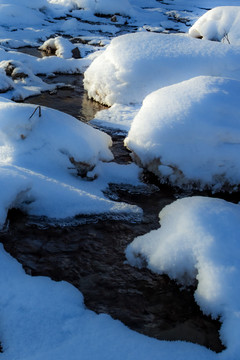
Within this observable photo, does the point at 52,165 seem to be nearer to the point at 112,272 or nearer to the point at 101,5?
the point at 112,272

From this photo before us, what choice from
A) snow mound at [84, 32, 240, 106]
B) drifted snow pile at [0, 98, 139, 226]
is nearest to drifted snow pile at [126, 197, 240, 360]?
drifted snow pile at [0, 98, 139, 226]

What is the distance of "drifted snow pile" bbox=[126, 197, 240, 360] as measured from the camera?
304cm

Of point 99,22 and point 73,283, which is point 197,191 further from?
point 99,22

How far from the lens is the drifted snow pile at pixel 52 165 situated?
4246 millimetres

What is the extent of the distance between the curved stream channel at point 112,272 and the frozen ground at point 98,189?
0.43 feet

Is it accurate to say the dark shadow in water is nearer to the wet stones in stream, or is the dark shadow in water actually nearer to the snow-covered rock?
the wet stones in stream

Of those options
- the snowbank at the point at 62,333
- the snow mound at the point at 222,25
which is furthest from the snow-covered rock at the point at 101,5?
the snowbank at the point at 62,333

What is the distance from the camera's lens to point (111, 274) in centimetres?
361

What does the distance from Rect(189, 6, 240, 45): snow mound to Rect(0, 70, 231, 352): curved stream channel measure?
29.2 feet

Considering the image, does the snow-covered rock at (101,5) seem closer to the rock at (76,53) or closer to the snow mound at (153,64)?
the rock at (76,53)

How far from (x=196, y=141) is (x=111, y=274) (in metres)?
2.60

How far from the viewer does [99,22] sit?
2000 cm

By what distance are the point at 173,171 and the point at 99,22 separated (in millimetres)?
17297

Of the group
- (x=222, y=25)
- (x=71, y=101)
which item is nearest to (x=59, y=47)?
(x=71, y=101)
